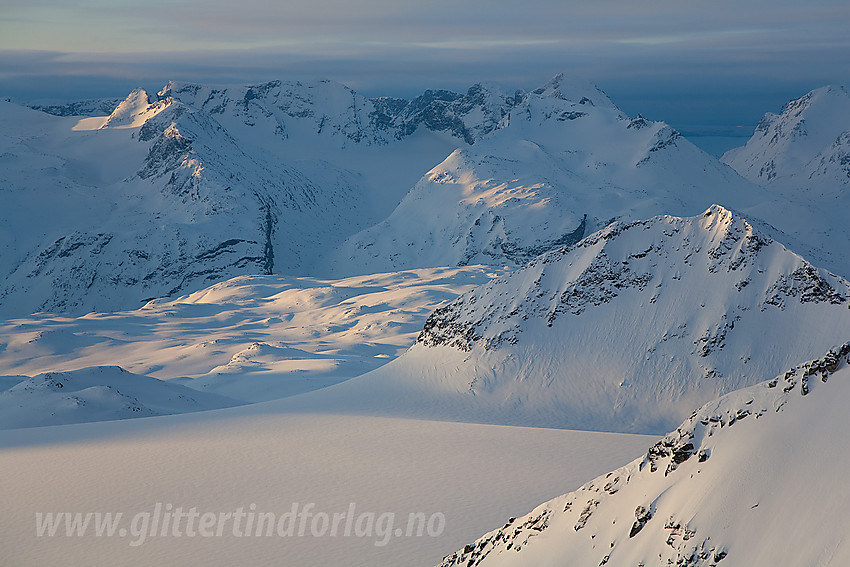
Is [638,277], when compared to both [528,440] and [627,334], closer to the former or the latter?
[627,334]

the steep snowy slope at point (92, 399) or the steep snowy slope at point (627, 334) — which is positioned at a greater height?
the steep snowy slope at point (627, 334)

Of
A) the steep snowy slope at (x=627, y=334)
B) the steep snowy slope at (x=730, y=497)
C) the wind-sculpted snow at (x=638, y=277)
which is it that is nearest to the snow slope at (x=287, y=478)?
the steep snowy slope at (x=730, y=497)

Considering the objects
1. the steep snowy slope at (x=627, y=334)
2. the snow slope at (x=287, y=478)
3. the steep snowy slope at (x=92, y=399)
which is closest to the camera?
the snow slope at (x=287, y=478)

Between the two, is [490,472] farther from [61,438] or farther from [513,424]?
[61,438]

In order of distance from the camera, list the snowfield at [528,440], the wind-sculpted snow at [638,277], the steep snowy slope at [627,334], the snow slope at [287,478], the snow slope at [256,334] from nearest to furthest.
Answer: the snowfield at [528,440] < the snow slope at [287,478] < the steep snowy slope at [627,334] < the wind-sculpted snow at [638,277] < the snow slope at [256,334]

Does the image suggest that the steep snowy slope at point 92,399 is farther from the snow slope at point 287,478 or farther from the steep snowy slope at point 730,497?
the steep snowy slope at point 730,497

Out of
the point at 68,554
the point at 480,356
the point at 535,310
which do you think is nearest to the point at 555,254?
the point at 535,310

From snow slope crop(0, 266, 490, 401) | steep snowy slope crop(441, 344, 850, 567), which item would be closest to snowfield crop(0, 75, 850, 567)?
steep snowy slope crop(441, 344, 850, 567)
